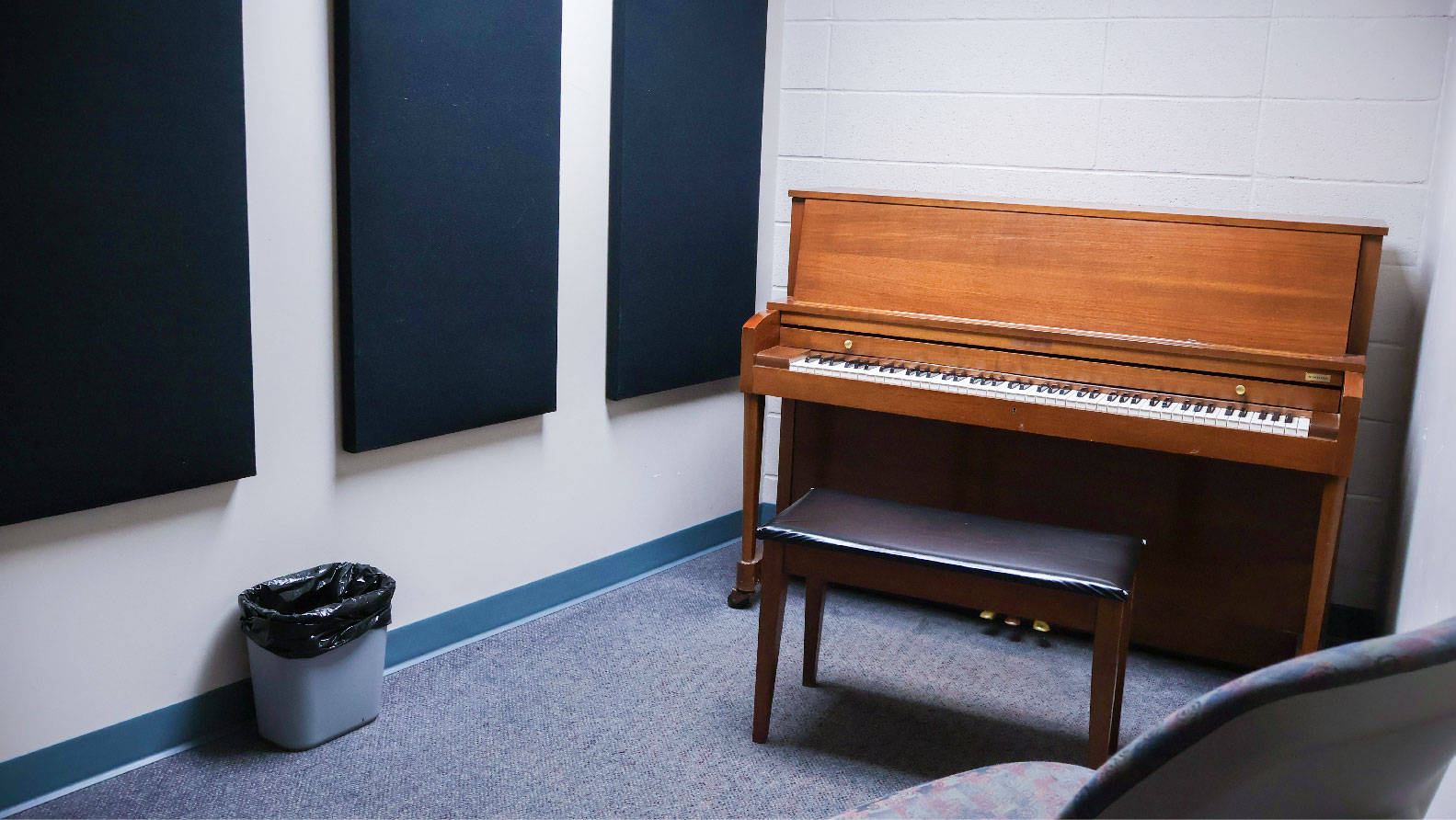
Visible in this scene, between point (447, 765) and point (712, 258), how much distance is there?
1.83 meters

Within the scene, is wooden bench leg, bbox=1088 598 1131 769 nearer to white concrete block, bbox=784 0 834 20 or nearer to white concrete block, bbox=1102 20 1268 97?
white concrete block, bbox=1102 20 1268 97

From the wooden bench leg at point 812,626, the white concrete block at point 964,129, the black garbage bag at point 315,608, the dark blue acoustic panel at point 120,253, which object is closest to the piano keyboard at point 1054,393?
the wooden bench leg at point 812,626

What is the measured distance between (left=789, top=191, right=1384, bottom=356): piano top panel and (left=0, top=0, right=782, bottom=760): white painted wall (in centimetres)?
68

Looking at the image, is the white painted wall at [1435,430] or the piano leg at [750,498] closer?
the white painted wall at [1435,430]

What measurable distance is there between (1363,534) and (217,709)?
3.02 meters

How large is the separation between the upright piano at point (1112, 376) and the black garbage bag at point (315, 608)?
43.5 inches

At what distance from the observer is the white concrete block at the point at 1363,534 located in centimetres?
315

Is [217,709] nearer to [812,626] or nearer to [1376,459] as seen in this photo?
[812,626]

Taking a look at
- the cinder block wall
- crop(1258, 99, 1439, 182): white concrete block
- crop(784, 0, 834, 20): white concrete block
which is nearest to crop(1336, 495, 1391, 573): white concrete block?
the cinder block wall

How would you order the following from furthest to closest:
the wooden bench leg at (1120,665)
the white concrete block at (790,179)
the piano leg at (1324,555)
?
the white concrete block at (790,179) < the piano leg at (1324,555) < the wooden bench leg at (1120,665)

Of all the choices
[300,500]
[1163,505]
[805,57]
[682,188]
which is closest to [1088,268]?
[1163,505]

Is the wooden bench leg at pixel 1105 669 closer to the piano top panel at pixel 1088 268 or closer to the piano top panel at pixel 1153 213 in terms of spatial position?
the piano top panel at pixel 1088 268

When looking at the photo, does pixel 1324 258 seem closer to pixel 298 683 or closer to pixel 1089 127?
pixel 1089 127

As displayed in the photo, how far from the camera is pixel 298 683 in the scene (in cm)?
229
